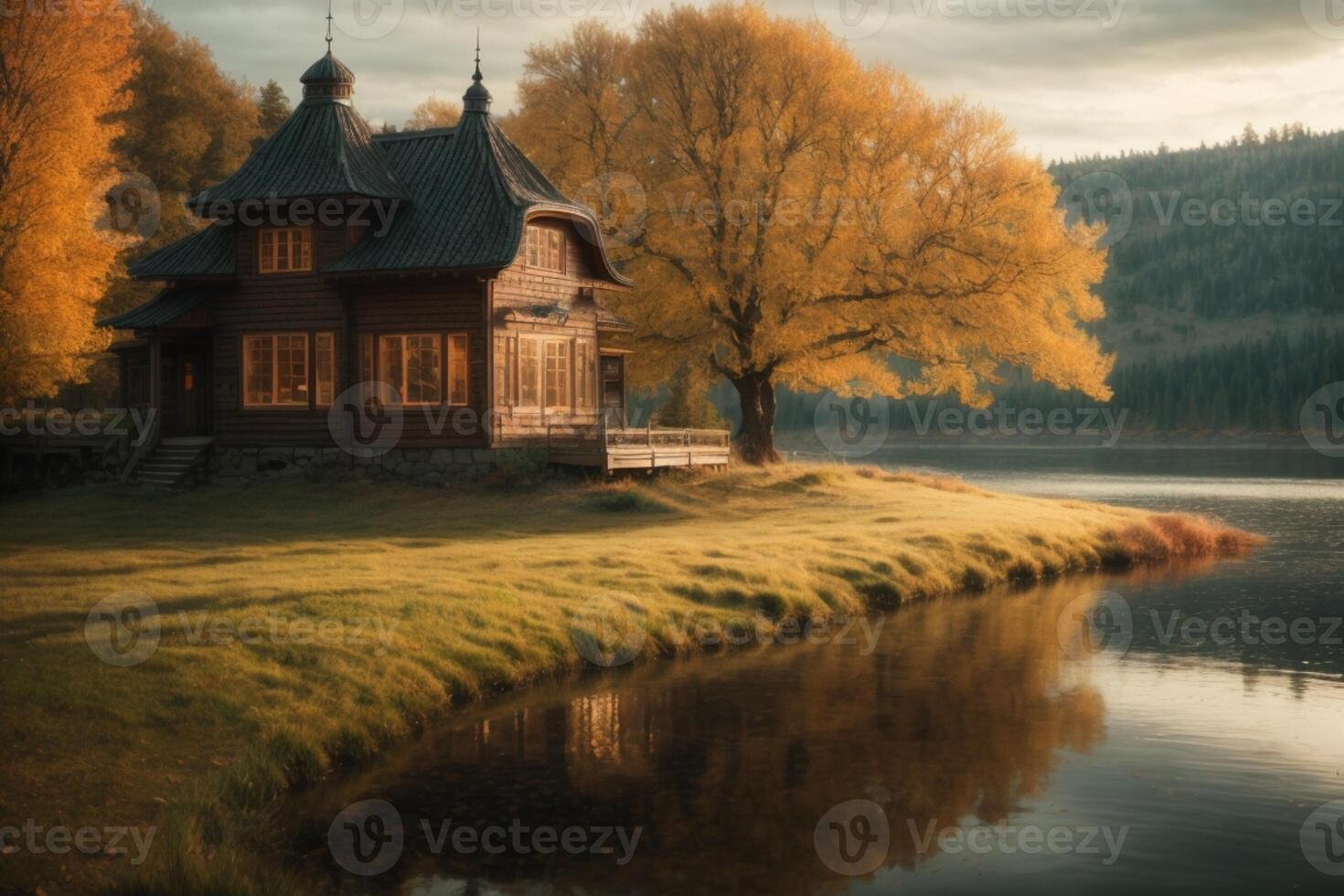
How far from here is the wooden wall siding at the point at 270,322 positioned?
35438mm

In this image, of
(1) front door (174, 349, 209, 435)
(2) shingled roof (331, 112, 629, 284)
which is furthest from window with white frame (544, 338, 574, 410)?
(1) front door (174, 349, 209, 435)

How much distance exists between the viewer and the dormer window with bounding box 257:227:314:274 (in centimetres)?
3581

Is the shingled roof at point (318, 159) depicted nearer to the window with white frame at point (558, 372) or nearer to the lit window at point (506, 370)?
the lit window at point (506, 370)

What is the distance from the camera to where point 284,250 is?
3603 centimetres

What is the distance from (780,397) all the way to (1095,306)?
426ft

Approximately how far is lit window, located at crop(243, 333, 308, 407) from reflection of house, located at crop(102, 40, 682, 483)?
52 mm

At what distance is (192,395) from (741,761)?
28527 millimetres

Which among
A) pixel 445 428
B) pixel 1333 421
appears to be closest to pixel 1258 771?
pixel 445 428

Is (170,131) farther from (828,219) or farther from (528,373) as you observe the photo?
(828,219)

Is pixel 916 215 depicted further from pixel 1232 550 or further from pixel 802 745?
pixel 802 745

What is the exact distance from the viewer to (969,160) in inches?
1636

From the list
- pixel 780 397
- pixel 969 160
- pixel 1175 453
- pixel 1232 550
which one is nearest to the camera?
pixel 1232 550

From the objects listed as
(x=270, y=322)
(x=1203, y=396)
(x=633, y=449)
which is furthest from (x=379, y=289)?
(x=1203, y=396)

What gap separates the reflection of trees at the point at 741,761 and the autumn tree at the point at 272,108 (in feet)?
162
